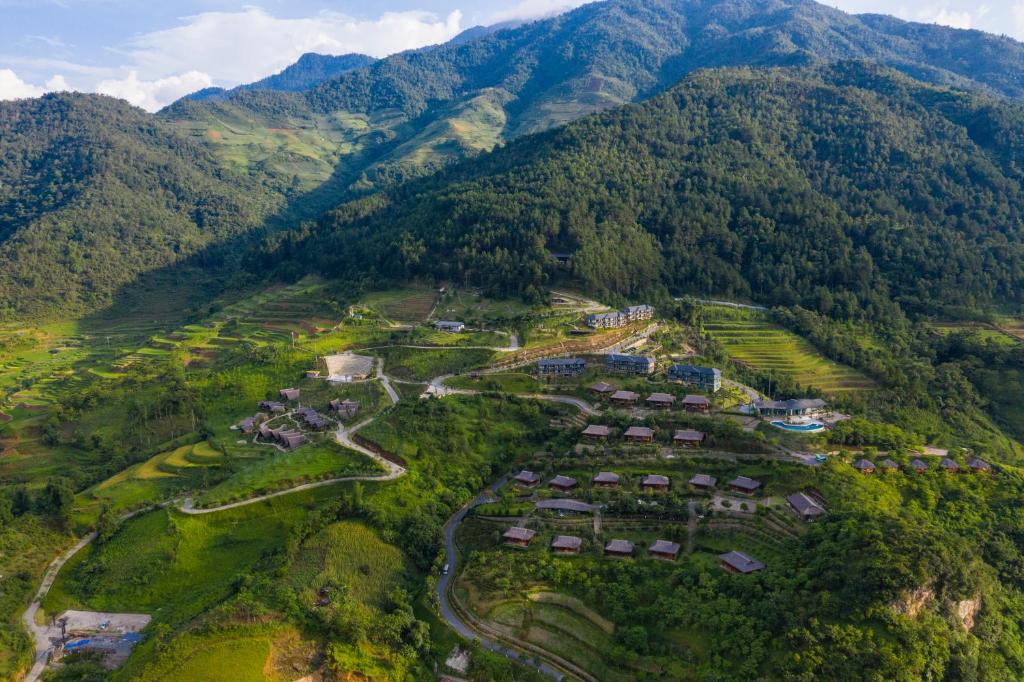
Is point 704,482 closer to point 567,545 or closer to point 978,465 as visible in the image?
point 567,545

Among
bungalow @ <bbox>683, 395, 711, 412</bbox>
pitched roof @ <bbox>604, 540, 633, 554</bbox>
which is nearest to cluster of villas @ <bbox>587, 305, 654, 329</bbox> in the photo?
bungalow @ <bbox>683, 395, 711, 412</bbox>

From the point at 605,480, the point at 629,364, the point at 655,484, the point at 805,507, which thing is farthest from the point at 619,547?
the point at 629,364

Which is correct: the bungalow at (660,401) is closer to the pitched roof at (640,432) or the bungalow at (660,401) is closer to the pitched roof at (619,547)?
the pitched roof at (640,432)

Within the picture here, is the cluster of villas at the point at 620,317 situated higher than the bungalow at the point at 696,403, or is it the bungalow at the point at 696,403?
the cluster of villas at the point at 620,317

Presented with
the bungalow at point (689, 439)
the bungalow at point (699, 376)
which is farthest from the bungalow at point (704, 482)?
the bungalow at point (699, 376)

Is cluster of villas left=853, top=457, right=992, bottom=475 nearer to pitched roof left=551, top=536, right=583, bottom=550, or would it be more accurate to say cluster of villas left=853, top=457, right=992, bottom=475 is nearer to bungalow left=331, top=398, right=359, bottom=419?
pitched roof left=551, top=536, right=583, bottom=550

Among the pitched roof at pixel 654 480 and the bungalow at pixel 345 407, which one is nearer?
the pitched roof at pixel 654 480
